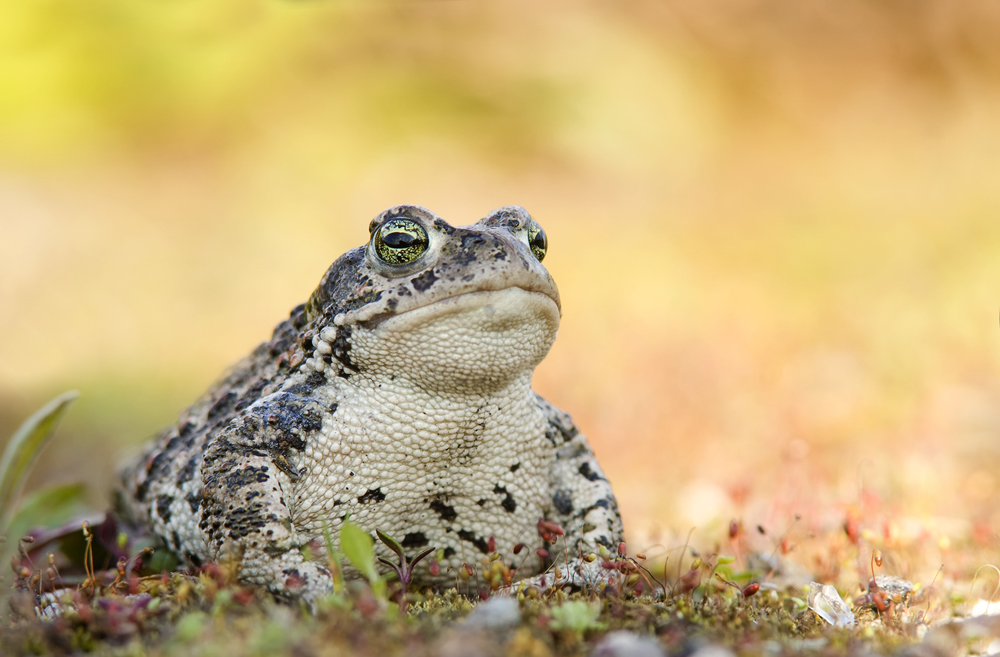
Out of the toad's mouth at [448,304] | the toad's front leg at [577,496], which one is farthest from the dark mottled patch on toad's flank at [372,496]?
the toad's front leg at [577,496]

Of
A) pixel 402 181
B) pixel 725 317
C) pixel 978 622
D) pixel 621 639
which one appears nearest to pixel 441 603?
pixel 621 639

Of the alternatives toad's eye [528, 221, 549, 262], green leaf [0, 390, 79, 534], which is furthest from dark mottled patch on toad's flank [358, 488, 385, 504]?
green leaf [0, 390, 79, 534]

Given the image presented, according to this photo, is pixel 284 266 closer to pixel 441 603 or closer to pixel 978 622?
pixel 441 603

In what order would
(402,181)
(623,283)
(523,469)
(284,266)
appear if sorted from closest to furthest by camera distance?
(523,469) → (623,283) → (284,266) → (402,181)

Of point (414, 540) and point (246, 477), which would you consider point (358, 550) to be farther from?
point (414, 540)

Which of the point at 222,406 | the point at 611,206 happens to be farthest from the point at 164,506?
the point at 611,206

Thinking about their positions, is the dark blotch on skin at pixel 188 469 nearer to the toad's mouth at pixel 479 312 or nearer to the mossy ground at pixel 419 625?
the mossy ground at pixel 419 625

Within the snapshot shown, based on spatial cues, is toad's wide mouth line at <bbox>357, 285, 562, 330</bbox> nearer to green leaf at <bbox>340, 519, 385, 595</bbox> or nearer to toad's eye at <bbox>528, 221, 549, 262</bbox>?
toad's eye at <bbox>528, 221, 549, 262</bbox>
